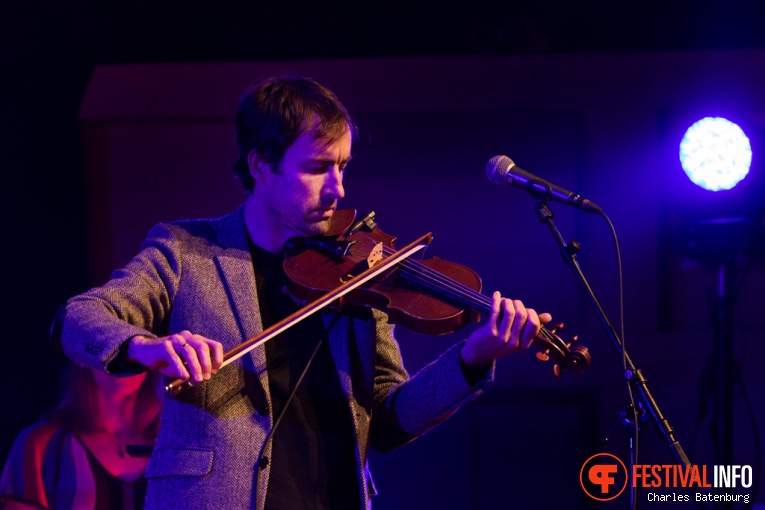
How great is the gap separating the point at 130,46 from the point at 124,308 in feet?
7.00

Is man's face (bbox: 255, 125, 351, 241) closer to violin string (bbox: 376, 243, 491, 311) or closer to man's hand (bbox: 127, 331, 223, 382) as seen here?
violin string (bbox: 376, 243, 491, 311)

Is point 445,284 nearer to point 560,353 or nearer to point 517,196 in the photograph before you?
point 560,353

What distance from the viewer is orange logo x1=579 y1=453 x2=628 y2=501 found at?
10.4 ft

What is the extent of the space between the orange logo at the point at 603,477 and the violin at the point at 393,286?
1.47 m

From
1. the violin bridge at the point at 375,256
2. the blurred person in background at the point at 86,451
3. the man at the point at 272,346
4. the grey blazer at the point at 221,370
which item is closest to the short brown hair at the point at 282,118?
the man at the point at 272,346

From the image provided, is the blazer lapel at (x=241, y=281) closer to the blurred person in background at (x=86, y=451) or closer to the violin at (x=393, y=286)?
the violin at (x=393, y=286)

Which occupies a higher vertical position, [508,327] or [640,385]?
[508,327]

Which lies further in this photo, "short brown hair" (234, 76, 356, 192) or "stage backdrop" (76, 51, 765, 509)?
"stage backdrop" (76, 51, 765, 509)

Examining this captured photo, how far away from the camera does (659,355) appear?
11.2ft

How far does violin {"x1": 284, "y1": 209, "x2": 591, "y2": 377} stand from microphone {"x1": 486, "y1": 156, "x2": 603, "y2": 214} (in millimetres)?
269

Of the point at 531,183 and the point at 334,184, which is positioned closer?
the point at 334,184

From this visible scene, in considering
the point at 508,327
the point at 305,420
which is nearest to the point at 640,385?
the point at 508,327

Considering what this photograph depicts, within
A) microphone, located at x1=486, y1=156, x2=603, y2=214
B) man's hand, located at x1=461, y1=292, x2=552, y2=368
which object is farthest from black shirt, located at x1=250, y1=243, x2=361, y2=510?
microphone, located at x1=486, y1=156, x2=603, y2=214

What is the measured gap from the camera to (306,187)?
192cm
